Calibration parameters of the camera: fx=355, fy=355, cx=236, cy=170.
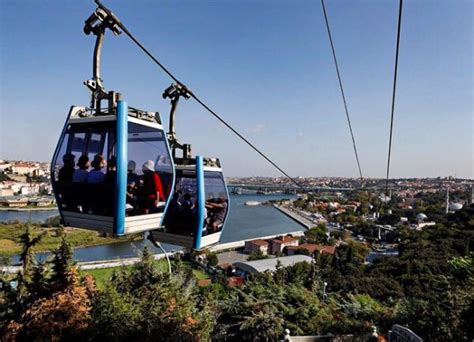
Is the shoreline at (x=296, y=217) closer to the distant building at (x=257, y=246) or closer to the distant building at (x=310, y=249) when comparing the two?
the distant building at (x=257, y=246)

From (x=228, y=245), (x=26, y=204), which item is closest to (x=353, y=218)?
(x=228, y=245)

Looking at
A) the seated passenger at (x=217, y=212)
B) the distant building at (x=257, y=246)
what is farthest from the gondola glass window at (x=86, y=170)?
the distant building at (x=257, y=246)

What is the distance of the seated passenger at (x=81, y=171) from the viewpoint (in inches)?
92.5

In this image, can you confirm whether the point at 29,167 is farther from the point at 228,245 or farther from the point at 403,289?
the point at 403,289

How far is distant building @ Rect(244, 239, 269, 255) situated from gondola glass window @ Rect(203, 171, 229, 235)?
25.6 m

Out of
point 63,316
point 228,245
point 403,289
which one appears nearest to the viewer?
point 63,316

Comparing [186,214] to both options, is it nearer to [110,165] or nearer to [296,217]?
[110,165]

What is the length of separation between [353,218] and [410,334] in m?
46.5

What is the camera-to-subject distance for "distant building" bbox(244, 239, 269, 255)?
28.6 metres

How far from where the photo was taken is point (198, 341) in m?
4.07

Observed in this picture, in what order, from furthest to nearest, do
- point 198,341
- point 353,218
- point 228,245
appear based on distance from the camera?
point 353,218 → point 228,245 → point 198,341

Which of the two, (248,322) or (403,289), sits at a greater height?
(248,322)

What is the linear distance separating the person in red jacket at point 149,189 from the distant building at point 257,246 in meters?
26.5

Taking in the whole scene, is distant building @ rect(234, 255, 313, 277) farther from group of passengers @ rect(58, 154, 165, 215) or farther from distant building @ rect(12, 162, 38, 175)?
distant building @ rect(12, 162, 38, 175)
